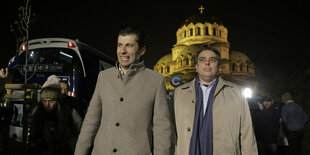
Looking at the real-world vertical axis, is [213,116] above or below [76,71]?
below

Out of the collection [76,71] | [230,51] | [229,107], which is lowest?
[229,107]

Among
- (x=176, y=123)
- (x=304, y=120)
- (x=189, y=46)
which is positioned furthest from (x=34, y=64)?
(x=189, y=46)

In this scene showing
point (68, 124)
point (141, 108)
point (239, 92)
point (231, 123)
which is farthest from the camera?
point (68, 124)

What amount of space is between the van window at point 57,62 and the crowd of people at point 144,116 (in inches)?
159

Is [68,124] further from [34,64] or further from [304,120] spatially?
[304,120]

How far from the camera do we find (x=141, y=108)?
222 cm

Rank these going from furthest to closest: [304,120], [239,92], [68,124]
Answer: [304,120], [68,124], [239,92]

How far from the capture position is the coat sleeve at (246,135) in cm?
269

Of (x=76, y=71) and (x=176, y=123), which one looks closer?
(x=176, y=123)

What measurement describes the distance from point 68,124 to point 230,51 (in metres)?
56.8

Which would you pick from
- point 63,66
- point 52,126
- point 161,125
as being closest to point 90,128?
point 161,125

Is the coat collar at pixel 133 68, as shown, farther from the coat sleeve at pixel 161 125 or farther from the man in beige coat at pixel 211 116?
the man in beige coat at pixel 211 116

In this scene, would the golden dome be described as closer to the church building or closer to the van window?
the church building

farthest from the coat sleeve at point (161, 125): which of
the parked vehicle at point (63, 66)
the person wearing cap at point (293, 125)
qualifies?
the parked vehicle at point (63, 66)
